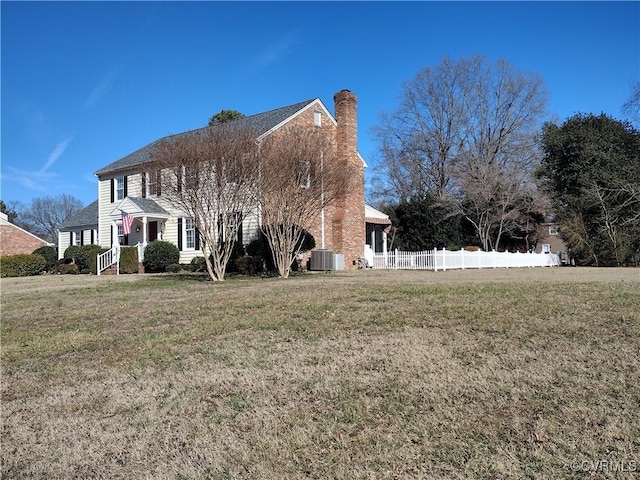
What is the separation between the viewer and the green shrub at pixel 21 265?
23.9 meters

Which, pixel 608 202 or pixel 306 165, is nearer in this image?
pixel 306 165

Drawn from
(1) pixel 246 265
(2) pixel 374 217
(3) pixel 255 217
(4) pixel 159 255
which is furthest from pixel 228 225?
(2) pixel 374 217

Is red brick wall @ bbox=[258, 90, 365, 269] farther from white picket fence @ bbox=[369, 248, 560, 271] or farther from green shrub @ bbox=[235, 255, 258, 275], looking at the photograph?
green shrub @ bbox=[235, 255, 258, 275]

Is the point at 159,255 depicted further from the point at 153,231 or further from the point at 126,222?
the point at 153,231

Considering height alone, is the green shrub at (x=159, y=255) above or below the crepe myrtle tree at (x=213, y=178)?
below

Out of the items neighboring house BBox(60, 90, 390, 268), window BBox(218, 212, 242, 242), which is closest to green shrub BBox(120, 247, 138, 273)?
neighboring house BBox(60, 90, 390, 268)

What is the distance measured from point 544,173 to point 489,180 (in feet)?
15.9

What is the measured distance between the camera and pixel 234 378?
4.77m

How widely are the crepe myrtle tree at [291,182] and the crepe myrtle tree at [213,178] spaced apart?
0.54 metres

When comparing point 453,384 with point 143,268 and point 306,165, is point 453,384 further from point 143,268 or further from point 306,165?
point 143,268

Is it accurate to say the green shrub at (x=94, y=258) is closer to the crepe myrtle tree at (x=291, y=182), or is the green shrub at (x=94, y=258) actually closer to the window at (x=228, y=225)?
the window at (x=228, y=225)

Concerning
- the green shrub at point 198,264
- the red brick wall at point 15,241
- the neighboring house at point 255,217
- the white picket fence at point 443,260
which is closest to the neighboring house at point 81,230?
the neighboring house at point 255,217

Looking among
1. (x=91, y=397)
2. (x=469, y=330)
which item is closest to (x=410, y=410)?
(x=469, y=330)

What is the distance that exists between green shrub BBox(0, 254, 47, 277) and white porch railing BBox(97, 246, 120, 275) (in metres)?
4.25
